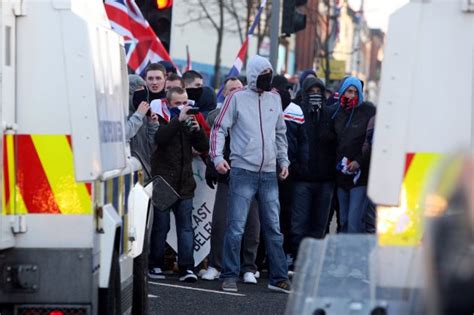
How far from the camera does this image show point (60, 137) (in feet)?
21.5

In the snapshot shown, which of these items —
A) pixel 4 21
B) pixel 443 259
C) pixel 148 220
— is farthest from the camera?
pixel 148 220

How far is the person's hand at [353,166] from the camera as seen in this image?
12922 millimetres

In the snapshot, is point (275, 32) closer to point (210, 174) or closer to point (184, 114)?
point (210, 174)

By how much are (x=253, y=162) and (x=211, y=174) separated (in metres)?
1.42

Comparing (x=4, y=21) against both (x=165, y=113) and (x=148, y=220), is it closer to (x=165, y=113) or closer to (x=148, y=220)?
(x=148, y=220)

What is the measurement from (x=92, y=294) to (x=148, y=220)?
2.68 metres

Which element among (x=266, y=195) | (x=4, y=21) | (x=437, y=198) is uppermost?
(x=4, y=21)

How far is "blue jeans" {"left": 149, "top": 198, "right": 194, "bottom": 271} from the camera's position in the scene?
12.9 m

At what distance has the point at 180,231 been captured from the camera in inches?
511

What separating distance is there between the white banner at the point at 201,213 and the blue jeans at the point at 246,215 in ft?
4.86

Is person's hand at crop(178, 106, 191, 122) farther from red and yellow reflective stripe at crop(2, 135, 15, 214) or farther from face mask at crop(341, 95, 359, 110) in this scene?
red and yellow reflective stripe at crop(2, 135, 15, 214)

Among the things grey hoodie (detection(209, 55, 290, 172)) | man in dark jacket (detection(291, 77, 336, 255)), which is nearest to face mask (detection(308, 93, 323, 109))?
man in dark jacket (detection(291, 77, 336, 255))

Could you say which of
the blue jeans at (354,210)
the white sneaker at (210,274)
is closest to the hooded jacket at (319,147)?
the blue jeans at (354,210)

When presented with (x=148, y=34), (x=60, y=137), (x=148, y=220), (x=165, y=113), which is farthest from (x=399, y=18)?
(x=148, y=34)
